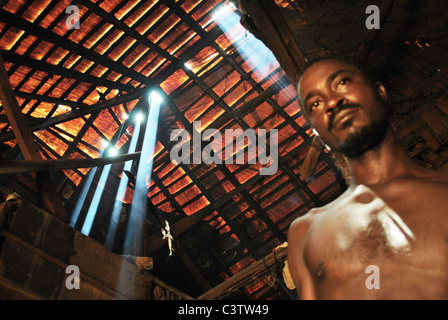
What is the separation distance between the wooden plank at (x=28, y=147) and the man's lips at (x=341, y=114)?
3268 millimetres

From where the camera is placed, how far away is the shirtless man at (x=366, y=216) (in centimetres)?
137

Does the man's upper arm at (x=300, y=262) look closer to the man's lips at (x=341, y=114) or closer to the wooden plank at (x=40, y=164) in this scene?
the man's lips at (x=341, y=114)

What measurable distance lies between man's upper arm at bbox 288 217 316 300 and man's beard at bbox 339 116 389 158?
48 cm

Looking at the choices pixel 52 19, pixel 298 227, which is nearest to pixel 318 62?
pixel 298 227

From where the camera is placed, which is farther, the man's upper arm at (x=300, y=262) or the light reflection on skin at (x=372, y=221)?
the man's upper arm at (x=300, y=262)

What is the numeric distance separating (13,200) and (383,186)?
3285mm

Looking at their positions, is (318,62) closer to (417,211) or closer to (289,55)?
(417,211)
